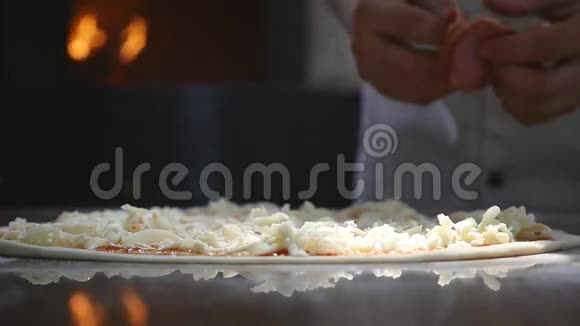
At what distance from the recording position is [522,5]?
71.0 inches

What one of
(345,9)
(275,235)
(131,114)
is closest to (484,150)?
(345,9)

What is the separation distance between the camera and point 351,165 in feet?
7.70

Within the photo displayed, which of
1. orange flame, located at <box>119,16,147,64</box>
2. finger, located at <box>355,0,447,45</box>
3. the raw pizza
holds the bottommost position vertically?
the raw pizza

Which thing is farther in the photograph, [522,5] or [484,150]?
[484,150]

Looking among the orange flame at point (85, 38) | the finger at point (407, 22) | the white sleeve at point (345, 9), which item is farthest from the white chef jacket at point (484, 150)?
the orange flame at point (85, 38)

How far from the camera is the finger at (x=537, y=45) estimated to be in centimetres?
174

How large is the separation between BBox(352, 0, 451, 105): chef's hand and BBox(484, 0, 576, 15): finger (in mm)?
132

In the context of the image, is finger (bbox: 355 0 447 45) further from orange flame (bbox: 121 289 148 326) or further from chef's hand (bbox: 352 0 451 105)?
orange flame (bbox: 121 289 148 326)

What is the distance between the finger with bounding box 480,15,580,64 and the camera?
174cm

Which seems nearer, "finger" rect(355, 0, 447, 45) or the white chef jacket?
"finger" rect(355, 0, 447, 45)

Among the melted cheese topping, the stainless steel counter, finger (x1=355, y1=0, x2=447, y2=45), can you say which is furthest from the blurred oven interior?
the stainless steel counter

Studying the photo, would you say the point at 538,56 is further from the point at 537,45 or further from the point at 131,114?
the point at 131,114

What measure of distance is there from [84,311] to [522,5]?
4.38ft

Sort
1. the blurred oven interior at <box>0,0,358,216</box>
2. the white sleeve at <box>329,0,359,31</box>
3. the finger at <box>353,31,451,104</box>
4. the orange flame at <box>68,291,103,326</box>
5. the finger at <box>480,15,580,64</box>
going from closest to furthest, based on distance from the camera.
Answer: the orange flame at <box>68,291,103,326</box> < the finger at <box>480,15,580,64</box> < the finger at <box>353,31,451,104</box> < the white sleeve at <box>329,0,359,31</box> < the blurred oven interior at <box>0,0,358,216</box>
